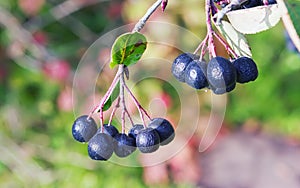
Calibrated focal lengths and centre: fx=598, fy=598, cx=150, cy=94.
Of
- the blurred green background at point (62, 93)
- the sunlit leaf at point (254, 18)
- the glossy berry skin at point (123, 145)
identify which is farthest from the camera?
the blurred green background at point (62, 93)

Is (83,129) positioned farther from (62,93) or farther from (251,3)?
(62,93)

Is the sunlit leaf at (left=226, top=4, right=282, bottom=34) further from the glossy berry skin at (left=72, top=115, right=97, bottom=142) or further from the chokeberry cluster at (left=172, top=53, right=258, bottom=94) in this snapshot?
the glossy berry skin at (left=72, top=115, right=97, bottom=142)

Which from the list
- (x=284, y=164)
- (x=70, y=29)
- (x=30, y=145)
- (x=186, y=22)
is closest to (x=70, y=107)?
(x=30, y=145)

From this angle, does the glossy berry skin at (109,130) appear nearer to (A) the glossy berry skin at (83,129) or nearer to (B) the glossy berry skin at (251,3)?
(A) the glossy berry skin at (83,129)

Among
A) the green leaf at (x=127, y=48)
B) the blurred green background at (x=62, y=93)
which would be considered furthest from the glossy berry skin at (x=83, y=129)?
the blurred green background at (x=62, y=93)

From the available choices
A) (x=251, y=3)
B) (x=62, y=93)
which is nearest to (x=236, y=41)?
(x=251, y=3)

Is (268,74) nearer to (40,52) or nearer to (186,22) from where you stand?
(186,22)

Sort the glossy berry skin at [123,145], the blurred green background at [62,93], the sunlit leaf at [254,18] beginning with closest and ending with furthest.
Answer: the sunlit leaf at [254,18] < the glossy berry skin at [123,145] < the blurred green background at [62,93]
